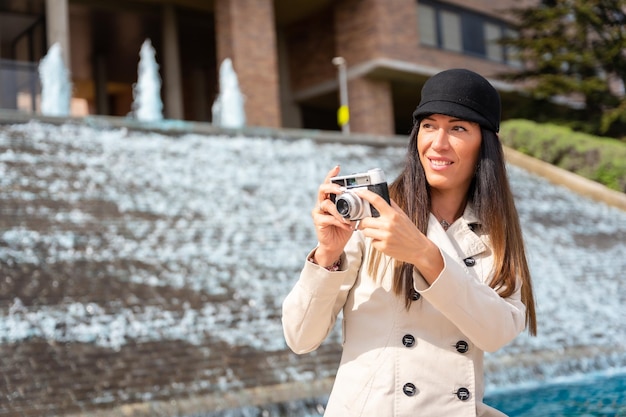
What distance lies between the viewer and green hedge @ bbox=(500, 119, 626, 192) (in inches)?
561

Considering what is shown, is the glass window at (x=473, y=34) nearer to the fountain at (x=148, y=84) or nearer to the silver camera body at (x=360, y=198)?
the fountain at (x=148, y=84)

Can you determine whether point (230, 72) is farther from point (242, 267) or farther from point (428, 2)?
point (242, 267)

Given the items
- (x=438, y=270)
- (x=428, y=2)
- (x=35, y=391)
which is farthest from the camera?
(x=428, y=2)

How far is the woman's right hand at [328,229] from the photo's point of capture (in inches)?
67.3

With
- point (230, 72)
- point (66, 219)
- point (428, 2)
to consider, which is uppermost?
point (428, 2)

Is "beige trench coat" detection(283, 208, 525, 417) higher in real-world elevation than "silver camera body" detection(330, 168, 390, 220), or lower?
lower

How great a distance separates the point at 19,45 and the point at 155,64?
637 cm

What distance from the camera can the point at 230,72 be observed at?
1988 cm

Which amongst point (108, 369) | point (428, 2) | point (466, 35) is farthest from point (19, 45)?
point (108, 369)

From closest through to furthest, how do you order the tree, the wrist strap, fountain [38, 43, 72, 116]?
1. the wrist strap
2. fountain [38, 43, 72, 116]
3. the tree

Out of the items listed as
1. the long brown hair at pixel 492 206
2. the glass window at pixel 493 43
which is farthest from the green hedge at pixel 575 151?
the long brown hair at pixel 492 206

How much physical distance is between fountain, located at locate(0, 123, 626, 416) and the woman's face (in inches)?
135

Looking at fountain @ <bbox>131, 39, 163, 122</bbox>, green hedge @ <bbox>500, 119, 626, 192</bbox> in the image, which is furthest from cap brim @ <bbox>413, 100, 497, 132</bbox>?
fountain @ <bbox>131, 39, 163, 122</bbox>

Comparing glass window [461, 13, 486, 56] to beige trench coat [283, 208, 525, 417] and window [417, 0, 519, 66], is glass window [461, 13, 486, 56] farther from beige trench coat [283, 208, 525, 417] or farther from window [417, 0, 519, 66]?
beige trench coat [283, 208, 525, 417]
